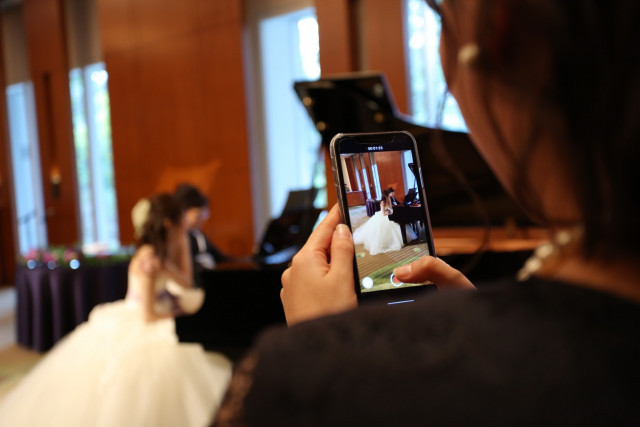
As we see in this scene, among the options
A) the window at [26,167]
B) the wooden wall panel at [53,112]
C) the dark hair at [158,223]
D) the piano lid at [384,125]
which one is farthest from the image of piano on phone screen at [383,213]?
the window at [26,167]

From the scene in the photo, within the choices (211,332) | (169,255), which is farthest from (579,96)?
(169,255)

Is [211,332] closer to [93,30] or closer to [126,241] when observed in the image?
[126,241]

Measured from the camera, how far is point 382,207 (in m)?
0.85

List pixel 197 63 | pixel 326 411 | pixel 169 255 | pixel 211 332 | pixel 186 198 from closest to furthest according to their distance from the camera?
pixel 326 411, pixel 211 332, pixel 169 255, pixel 186 198, pixel 197 63

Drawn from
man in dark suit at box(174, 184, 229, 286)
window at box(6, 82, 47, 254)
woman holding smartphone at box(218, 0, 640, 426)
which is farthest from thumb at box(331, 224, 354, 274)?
window at box(6, 82, 47, 254)

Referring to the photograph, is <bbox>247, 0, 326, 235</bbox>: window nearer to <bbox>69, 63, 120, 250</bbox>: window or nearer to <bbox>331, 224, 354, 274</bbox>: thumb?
<bbox>69, 63, 120, 250</bbox>: window

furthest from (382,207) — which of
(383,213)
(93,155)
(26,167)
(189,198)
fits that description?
(26,167)

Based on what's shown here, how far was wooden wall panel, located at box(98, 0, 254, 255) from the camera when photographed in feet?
18.5

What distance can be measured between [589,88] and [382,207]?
19.4 inches

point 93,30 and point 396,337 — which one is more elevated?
point 93,30

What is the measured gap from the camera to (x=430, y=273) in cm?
77

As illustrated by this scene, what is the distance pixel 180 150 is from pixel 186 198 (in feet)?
7.37

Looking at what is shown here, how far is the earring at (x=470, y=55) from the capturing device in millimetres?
417

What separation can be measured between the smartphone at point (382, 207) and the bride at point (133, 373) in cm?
154
